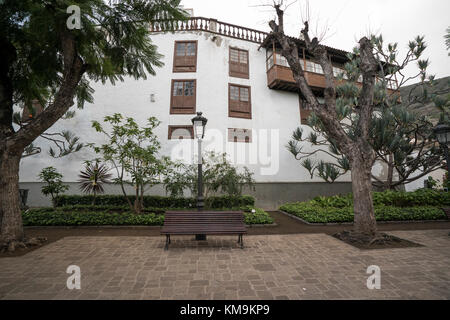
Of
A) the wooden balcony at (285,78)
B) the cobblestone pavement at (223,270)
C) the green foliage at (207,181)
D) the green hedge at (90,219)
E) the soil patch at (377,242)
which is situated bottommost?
the cobblestone pavement at (223,270)

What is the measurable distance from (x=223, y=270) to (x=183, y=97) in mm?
11452

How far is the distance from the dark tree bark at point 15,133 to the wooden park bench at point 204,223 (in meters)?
3.86

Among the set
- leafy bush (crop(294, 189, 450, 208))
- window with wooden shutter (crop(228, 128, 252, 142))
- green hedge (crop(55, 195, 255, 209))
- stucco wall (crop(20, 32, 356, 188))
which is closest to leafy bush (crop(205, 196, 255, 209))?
green hedge (crop(55, 195, 255, 209))

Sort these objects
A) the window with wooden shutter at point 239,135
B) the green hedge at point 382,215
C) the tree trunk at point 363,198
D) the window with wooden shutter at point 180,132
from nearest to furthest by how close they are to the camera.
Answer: the tree trunk at point 363,198 → the green hedge at point 382,215 → the window with wooden shutter at point 180,132 → the window with wooden shutter at point 239,135

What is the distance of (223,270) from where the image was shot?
3.65 metres

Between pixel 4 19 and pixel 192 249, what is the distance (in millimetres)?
7520

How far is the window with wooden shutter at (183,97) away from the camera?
41.1 feet

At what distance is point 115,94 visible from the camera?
41.3 feet

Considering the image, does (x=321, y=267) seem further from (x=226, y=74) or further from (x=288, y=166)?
(x=226, y=74)

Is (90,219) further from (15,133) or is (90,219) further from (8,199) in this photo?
(15,133)

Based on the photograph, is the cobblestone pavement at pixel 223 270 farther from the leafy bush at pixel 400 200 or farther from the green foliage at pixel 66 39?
the leafy bush at pixel 400 200

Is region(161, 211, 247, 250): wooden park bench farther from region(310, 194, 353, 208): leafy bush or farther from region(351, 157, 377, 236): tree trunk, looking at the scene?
region(310, 194, 353, 208): leafy bush

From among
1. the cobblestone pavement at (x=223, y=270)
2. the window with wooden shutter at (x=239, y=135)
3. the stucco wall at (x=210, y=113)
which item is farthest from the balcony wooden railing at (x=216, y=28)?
the cobblestone pavement at (x=223, y=270)
